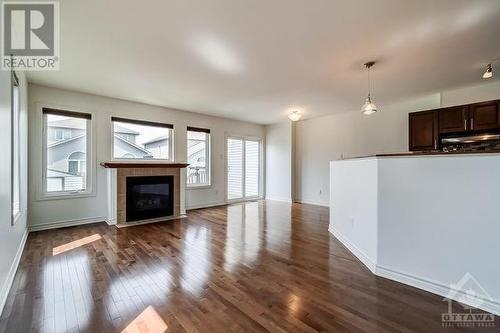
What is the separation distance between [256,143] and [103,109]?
4.69m

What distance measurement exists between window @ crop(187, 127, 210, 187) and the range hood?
18.3 feet

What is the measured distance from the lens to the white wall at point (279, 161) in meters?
7.48

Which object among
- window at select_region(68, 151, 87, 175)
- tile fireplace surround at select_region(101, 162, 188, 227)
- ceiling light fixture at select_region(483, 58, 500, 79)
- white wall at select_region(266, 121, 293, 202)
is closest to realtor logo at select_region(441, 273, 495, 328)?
ceiling light fixture at select_region(483, 58, 500, 79)

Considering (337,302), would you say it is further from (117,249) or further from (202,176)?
(202,176)

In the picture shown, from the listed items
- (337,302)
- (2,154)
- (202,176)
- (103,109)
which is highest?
(103,109)

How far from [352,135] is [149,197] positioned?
215 inches

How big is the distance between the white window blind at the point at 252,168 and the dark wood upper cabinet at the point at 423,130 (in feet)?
15.0

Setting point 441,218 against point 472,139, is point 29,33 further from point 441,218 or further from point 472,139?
point 472,139

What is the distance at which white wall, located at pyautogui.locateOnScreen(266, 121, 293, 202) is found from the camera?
748 cm

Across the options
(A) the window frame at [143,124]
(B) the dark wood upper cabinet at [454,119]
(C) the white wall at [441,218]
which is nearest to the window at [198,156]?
(A) the window frame at [143,124]

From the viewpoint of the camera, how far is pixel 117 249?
3.29 meters

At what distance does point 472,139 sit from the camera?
4090mm

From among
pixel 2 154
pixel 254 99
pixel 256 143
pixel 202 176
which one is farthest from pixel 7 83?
pixel 256 143

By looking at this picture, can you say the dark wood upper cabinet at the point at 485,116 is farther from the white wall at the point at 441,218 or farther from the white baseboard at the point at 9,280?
the white baseboard at the point at 9,280
